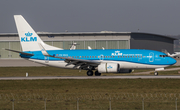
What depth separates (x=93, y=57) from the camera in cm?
4256

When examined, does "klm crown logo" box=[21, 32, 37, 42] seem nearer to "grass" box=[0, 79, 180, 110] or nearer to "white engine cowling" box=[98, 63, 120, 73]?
"grass" box=[0, 79, 180, 110]

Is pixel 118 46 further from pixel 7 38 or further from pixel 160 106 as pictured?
pixel 160 106

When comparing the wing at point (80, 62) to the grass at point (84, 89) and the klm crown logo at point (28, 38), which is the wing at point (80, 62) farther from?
the grass at point (84, 89)

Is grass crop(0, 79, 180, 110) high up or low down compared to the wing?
down

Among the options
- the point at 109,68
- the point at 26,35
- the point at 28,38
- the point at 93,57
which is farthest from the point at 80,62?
the point at 26,35

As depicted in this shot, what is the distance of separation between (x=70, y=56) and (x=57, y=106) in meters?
26.5

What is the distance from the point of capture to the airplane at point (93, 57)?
40528 mm

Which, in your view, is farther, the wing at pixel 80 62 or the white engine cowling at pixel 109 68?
the wing at pixel 80 62

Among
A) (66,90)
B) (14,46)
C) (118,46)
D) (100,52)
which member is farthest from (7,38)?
(66,90)

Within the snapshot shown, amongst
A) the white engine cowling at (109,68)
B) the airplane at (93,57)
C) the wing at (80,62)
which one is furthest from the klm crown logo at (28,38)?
the white engine cowling at (109,68)

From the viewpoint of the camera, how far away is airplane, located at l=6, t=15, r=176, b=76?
4053cm

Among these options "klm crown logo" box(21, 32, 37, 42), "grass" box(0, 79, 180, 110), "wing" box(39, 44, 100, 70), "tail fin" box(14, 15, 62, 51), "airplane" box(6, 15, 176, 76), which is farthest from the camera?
"klm crown logo" box(21, 32, 37, 42)

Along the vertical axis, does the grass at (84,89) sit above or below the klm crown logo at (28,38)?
below

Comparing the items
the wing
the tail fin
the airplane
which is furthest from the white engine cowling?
the tail fin
